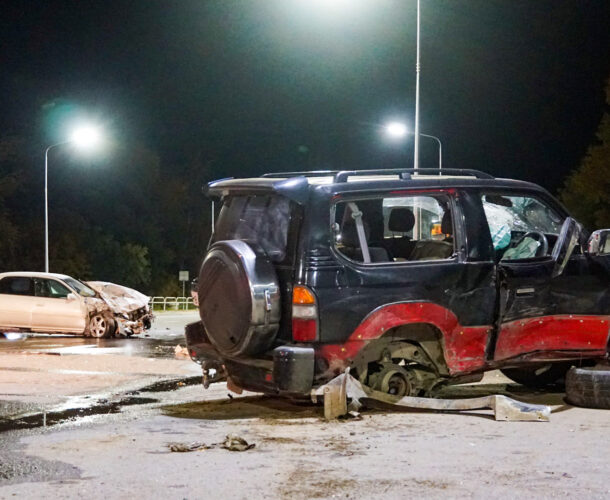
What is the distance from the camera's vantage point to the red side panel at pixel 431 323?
27.7 ft

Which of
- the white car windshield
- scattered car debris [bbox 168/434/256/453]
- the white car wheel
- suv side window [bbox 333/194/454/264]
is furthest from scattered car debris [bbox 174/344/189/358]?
scattered car debris [bbox 168/434/256/453]

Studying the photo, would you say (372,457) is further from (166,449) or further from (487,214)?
(487,214)

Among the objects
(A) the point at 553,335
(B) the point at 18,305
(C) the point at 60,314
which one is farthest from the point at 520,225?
(B) the point at 18,305

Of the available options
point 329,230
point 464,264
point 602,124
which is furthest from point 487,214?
point 602,124

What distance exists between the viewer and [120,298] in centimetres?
2152

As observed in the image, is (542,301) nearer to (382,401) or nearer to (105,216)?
(382,401)

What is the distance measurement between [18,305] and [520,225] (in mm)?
13074

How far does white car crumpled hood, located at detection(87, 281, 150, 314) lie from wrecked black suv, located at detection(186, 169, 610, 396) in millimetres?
11540

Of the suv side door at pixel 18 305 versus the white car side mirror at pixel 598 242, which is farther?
the suv side door at pixel 18 305

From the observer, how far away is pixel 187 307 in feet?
181

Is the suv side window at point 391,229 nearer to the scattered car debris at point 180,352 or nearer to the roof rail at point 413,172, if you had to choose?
the roof rail at point 413,172

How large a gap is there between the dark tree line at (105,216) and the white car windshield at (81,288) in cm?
3792

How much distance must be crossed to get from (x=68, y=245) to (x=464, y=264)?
57.3 meters

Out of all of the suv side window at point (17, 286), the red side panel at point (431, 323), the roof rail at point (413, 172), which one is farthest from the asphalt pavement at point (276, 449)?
the suv side window at point (17, 286)
